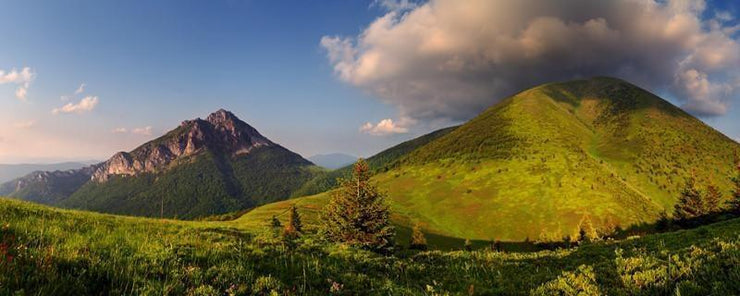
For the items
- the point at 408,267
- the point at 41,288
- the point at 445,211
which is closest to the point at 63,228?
the point at 41,288

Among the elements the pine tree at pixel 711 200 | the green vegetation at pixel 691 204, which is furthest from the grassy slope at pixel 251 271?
the pine tree at pixel 711 200

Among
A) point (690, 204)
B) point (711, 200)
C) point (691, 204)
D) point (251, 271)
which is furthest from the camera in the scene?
point (711, 200)

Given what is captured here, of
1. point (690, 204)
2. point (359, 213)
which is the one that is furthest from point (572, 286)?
point (690, 204)

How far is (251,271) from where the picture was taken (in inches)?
336

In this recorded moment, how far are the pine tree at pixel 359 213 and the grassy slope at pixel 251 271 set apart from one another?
31.3 m

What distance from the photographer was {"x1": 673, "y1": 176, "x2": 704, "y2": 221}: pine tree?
73250mm

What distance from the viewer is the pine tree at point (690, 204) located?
7325 cm

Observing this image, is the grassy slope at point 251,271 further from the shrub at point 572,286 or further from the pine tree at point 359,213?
the pine tree at point 359,213

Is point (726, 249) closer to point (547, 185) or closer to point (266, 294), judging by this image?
point (266, 294)

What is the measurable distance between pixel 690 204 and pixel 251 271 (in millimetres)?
101526

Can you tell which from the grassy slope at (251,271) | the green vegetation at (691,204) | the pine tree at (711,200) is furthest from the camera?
the pine tree at (711,200)

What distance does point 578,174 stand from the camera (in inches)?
7190

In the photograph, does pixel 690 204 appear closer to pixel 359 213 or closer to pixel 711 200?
pixel 711 200

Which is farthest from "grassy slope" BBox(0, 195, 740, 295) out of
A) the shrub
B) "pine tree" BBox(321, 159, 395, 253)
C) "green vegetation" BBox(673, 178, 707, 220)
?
"green vegetation" BBox(673, 178, 707, 220)
